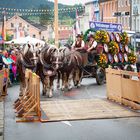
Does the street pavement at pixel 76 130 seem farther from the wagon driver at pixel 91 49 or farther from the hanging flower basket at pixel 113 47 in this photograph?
the hanging flower basket at pixel 113 47

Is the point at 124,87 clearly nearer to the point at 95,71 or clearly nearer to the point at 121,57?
the point at 95,71

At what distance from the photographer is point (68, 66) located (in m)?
20.2

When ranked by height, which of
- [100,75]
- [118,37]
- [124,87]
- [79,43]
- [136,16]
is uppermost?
[136,16]

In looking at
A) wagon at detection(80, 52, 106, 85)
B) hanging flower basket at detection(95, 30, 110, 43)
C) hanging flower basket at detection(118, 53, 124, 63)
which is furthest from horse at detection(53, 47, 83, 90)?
hanging flower basket at detection(118, 53, 124, 63)

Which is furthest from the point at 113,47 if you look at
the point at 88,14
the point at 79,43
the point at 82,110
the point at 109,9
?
the point at 88,14

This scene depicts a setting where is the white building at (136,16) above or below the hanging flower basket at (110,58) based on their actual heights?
above

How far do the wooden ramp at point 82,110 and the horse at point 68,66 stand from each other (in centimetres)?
287

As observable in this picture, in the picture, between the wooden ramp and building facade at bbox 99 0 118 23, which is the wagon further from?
building facade at bbox 99 0 118 23

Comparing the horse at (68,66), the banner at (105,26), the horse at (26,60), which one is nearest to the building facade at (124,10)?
the banner at (105,26)

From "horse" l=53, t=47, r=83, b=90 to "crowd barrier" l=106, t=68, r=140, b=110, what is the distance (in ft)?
8.31

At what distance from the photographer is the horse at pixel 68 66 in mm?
19595

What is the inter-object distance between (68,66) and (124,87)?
530cm

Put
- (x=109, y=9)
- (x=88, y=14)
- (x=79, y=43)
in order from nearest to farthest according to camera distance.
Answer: (x=79, y=43)
(x=109, y=9)
(x=88, y=14)

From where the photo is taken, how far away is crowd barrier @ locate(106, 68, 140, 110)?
46.6 ft
